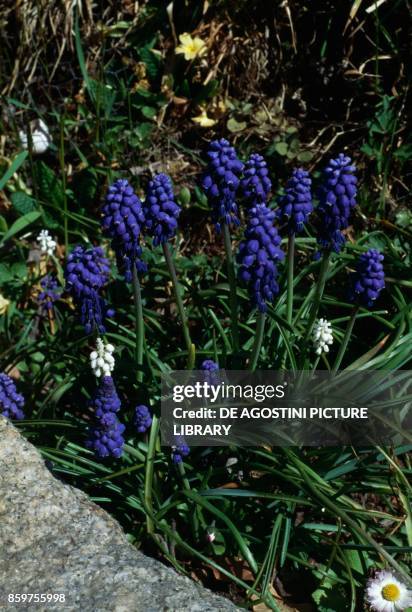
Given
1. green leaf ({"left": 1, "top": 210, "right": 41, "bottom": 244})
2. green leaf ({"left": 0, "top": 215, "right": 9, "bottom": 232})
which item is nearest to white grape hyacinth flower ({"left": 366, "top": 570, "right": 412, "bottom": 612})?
green leaf ({"left": 1, "top": 210, "right": 41, "bottom": 244})

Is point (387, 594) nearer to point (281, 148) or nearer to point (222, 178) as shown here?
point (222, 178)

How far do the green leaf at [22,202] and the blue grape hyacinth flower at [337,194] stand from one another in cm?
293

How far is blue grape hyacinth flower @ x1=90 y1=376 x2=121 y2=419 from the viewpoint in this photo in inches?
141

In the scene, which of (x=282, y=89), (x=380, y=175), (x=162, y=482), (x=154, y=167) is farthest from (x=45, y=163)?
(x=162, y=482)

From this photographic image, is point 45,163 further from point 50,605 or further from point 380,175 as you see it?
point 50,605

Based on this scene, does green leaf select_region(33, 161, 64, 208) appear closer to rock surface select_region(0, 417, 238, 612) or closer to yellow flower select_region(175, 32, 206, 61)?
yellow flower select_region(175, 32, 206, 61)

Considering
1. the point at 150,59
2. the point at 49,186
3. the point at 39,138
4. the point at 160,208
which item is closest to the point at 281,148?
the point at 150,59

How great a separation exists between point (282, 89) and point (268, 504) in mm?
3658

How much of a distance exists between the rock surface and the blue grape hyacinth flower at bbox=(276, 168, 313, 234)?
1.69 m

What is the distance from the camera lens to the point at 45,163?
6367mm

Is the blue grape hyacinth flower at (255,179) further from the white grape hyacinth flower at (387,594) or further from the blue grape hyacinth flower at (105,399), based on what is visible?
the white grape hyacinth flower at (387,594)

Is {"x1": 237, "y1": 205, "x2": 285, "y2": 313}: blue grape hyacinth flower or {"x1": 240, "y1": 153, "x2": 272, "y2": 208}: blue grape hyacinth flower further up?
{"x1": 240, "y1": 153, "x2": 272, "y2": 208}: blue grape hyacinth flower

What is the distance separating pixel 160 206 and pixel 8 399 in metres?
1.47

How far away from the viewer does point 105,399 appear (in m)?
3.60
